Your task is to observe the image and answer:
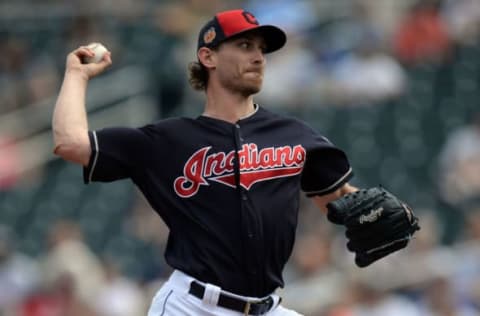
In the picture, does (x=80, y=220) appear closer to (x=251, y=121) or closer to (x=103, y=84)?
(x=103, y=84)

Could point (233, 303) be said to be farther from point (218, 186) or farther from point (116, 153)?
point (116, 153)

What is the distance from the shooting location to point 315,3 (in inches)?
544

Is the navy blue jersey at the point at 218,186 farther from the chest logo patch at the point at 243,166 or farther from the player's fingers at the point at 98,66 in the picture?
the player's fingers at the point at 98,66

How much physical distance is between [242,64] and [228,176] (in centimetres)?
43

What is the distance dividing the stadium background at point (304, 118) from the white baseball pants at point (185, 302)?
12.0 feet

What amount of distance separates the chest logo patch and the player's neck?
0.52ft

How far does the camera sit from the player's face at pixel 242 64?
16.5 ft

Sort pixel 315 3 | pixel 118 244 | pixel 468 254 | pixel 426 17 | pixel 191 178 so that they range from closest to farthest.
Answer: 1. pixel 191 178
2. pixel 468 254
3. pixel 118 244
4. pixel 426 17
5. pixel 315 3

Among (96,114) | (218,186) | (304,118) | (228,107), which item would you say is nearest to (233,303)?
(218,186)

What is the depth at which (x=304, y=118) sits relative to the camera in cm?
1157

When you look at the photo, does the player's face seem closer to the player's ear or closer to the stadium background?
the player's ear

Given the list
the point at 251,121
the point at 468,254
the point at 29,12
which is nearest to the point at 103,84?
the point at 29,12

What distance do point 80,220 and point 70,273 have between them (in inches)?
92.9

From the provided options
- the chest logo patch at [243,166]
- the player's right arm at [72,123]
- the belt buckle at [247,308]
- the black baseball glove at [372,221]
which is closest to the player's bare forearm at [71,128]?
the player's right arm at [72,123]
